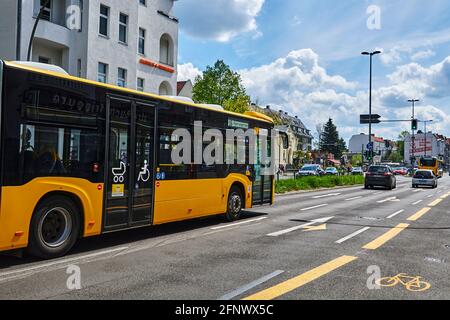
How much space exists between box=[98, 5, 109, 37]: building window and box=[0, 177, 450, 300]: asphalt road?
17528 mm

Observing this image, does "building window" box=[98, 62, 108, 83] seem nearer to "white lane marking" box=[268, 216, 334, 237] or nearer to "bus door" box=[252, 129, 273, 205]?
"bus door" box=[252, 129, 273, 205]

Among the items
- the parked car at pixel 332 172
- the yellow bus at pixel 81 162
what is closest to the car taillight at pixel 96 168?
the yellow bus at pixel 81 162

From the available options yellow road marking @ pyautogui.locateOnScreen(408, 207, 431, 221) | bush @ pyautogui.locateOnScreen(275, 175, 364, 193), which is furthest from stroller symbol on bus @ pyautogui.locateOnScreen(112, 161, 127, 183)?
bush @ pyautogui.locateOnScreen(275, 175, 364, 193)

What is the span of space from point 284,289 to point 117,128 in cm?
434

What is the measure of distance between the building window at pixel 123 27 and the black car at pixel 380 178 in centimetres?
1916

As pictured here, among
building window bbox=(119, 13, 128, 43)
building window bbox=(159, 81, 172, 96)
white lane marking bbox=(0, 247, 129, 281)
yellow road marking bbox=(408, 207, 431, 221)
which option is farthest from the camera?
building window bbox=(159, 81, 172, 96)

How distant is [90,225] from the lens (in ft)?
25.2

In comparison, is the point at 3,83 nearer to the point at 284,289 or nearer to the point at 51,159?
the point at 51,159

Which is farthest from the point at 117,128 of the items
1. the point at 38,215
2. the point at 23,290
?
the point at 23,290

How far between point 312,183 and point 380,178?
5280 mm

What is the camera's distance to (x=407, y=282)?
241 inches

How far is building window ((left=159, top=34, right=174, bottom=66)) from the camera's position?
3234 centimetres

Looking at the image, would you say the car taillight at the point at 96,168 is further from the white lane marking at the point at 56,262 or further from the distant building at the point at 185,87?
the distant building at the point at 185,87
